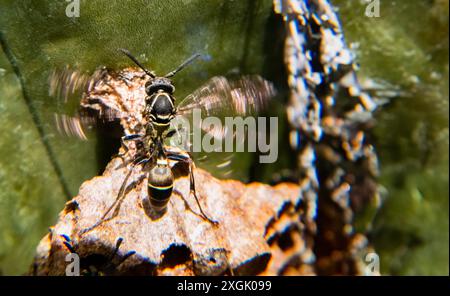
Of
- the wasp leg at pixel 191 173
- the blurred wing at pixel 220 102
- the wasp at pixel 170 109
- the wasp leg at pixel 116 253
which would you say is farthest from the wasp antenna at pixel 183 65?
the wasp leg at pixel 116 253

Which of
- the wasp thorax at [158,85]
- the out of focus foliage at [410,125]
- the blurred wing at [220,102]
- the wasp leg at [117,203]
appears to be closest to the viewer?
the wasp leg at [117,203]

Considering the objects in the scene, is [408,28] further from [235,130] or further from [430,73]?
[235,130]

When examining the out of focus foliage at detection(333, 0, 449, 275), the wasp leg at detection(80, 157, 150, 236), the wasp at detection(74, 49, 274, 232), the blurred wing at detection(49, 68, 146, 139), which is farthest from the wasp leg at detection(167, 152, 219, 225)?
the out of focus foliage at detection(333, 0, 449, 275)

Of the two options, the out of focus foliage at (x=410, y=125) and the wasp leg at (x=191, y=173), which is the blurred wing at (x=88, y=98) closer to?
the wasp leg at (x=191, y=173)

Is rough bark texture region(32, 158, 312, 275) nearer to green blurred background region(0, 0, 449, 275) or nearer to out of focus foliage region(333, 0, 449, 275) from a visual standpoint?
green blurred background region(0, 0, 449, 275)

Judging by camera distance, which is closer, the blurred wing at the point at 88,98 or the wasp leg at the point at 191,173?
the blurred wing at the point at 88,98

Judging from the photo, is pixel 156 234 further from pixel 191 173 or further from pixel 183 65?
pixel 183 65
